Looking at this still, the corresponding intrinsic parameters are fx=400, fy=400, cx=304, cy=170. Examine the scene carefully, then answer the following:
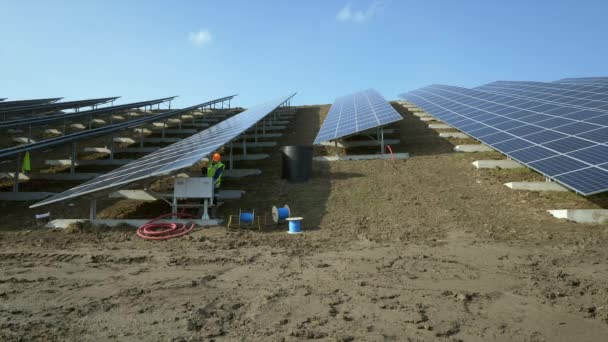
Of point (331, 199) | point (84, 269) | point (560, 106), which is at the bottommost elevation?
point (84, 269)

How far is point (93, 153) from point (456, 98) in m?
21.5

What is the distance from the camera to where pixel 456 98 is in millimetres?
25922

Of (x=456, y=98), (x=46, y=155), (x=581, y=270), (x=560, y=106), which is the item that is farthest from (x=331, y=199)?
(x=456, y=98)

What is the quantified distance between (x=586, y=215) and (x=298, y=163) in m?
7.80

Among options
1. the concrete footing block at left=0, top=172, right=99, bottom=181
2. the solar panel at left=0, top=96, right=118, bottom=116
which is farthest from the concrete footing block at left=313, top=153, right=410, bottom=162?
the solar panel at left=0, top=96, right=118, bottom=116

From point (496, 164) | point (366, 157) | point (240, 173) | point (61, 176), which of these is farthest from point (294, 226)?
point (61, 176)

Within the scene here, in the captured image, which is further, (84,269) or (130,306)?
(84,269)

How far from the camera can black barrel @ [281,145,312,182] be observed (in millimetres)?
13125

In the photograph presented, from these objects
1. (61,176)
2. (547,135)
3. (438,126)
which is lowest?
(61,176)

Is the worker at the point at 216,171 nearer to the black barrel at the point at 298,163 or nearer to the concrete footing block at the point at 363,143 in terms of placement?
the black barrel at the point at 298,163

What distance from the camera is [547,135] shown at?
12.1 metres

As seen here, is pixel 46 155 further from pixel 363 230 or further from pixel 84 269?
pixel 363 230

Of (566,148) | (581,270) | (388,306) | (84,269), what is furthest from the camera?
(566,148)

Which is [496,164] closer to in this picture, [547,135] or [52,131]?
[547,135]
